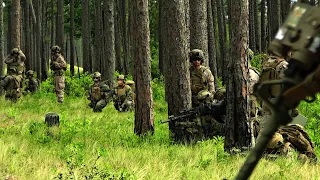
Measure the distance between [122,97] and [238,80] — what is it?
7518mm

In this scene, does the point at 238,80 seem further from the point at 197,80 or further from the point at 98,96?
the point at 98,96

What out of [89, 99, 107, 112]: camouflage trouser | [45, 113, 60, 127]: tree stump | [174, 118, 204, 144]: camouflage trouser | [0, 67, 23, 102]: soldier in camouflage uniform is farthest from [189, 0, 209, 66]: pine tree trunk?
[0, 67, 23, 102]: soldier in camouflage uniform

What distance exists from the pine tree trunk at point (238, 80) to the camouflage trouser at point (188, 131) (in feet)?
4.26

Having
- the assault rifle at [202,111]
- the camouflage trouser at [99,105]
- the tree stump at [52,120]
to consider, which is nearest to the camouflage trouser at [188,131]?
the assault rifle at [202,111]

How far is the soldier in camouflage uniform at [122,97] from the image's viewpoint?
13.0 m

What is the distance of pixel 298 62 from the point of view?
1163 millimetres

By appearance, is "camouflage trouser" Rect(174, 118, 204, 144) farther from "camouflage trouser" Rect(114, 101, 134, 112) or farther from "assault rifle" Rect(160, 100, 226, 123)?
"camouflage trouser" Rect(114, 101, 134, 112)

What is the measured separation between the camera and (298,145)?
6.65 meters

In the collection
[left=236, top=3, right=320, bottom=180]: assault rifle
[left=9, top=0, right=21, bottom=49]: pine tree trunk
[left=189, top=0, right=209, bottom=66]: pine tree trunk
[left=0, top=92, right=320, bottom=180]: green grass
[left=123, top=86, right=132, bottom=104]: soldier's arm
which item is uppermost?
[left=9, top=0, right=21, bottom=49]: pine tree trunk

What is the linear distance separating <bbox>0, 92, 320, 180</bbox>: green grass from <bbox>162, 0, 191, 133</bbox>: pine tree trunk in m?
0.72

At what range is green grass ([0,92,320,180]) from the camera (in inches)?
183

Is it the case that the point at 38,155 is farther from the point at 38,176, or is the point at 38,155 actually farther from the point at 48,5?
the point at 48,5

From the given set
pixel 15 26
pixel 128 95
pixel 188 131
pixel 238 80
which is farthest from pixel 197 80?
pixel 15 26

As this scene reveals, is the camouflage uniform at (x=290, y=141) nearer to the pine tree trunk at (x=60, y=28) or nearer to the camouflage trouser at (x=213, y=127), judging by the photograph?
the camouflage trouser at (x=213, y=127)
